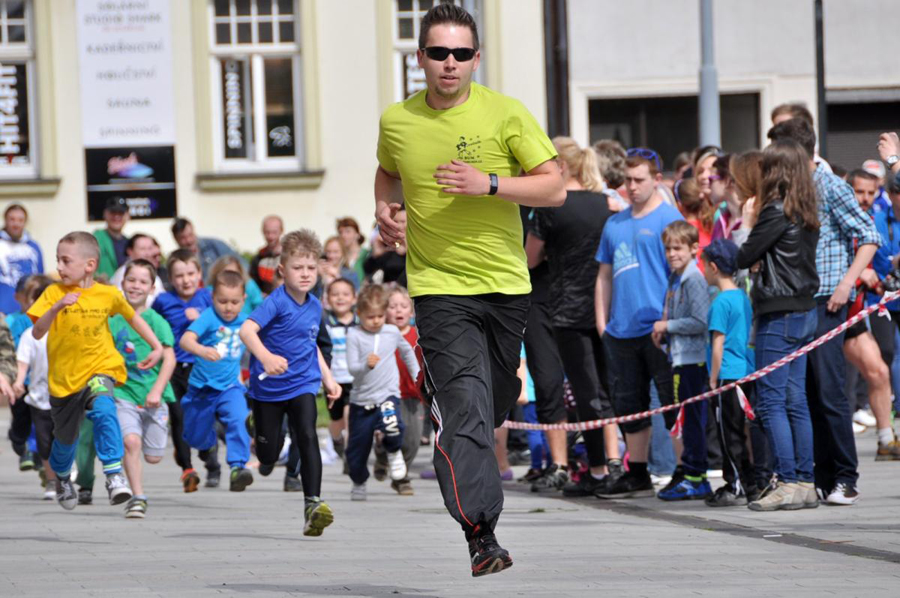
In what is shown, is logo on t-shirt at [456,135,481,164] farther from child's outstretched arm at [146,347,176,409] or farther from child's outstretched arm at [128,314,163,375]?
child's outstretched arm at [146,347,176,409]

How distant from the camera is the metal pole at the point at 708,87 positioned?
17281mm

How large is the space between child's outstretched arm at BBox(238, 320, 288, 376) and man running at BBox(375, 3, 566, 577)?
2354mm

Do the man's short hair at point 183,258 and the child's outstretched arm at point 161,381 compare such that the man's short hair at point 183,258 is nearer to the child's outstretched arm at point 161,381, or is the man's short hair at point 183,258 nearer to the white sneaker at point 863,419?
the child's outstretched arm at point 161,381

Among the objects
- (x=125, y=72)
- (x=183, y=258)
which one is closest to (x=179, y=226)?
(x=183, y=258)

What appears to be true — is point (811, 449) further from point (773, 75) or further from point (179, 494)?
point (773, 75)

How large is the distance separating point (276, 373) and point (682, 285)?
2.59 metres

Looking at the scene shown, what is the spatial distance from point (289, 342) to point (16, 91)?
13721 millimetres

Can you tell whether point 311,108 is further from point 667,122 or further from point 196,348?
point 196,348

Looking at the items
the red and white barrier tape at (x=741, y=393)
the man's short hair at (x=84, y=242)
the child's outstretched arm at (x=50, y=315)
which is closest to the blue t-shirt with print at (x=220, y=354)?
the man's short hair at (x=84, y=242)

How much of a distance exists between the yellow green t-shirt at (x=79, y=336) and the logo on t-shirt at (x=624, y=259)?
9.71 ft

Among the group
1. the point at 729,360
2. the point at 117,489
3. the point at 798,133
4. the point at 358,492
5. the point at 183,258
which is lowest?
the point at 358,492

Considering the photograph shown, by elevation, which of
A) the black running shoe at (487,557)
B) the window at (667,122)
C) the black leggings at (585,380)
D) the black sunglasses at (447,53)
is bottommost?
the black running shoe at (487,557)

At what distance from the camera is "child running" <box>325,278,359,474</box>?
41.0 ft

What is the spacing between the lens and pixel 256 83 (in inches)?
864
